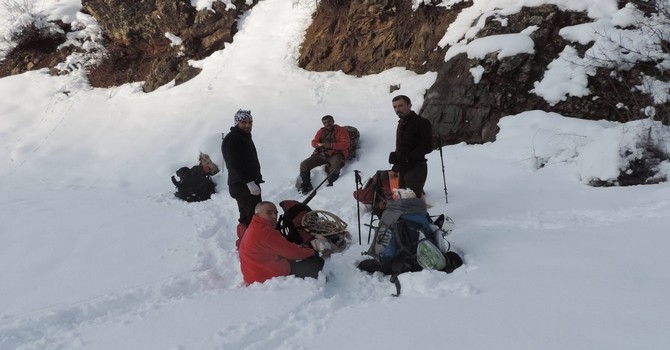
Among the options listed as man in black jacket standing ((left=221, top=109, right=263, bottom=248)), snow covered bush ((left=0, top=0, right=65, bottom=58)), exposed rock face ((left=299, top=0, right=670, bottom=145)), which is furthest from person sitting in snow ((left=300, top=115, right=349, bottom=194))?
snow covered bush ((left=0, top=0, right=65, bottom=58))

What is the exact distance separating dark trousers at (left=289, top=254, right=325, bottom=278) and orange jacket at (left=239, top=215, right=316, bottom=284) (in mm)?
45

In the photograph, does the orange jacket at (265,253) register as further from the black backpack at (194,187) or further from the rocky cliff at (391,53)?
the rocky cliff at (391,53)

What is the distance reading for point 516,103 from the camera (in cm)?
837

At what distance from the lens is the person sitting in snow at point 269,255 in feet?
14.7

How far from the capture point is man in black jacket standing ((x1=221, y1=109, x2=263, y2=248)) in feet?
17.4

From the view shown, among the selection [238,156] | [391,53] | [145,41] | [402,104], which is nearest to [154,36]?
[145,41]

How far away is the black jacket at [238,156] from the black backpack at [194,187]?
356 cm

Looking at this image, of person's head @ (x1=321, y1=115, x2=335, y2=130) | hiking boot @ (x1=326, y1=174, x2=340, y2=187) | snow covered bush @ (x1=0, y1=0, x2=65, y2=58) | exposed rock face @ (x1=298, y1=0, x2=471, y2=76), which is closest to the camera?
hiking boot @ (x1=326, y1=174, x2=340, y2=187)

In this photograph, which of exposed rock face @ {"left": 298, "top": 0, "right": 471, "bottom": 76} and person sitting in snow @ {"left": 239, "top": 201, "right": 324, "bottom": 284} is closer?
person sitting in snow @ {"left": 239, "top": 201, "right": 324, "bottom": 284}

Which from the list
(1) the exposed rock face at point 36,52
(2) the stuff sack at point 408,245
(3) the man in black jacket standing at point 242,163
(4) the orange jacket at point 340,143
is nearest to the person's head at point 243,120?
(3) the man in black jacket standing at point 242,163

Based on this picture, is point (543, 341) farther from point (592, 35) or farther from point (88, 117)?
point (88, 117)

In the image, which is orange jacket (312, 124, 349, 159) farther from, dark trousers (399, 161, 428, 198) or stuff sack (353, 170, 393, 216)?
dark trousers (399, 161, 428, 198)

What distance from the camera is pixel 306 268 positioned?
456cm

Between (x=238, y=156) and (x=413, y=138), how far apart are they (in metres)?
2.29
